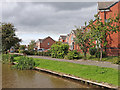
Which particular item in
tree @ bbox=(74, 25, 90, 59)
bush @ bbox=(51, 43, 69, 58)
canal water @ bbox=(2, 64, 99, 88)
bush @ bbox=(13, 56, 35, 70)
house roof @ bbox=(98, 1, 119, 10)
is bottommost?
canal water @ bbox=(2, 64, 99, 88)

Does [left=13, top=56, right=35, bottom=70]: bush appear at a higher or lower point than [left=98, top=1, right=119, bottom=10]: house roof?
lower

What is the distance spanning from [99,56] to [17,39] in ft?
71.7

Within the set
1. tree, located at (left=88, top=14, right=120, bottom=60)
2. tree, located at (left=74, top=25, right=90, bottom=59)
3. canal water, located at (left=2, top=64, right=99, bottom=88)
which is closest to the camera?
canal water, located at (left=2, top=64, right=99, bottom=88)

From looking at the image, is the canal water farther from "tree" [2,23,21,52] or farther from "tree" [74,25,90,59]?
"tree" [2,23,21,52]

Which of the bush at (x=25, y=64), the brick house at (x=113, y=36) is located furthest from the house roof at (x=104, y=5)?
the bush at (x=25, y=64)

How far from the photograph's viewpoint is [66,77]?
13.6 meters

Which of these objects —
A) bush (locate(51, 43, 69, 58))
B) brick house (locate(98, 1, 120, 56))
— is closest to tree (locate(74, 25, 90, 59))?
brick house (locate(98, 1, 120, 56))

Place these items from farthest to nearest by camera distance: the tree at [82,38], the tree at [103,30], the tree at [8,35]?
the tree at [8,35], the tree at [82,38], the tree at [103,30]

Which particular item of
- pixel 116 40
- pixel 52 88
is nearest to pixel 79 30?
pixel 116 40

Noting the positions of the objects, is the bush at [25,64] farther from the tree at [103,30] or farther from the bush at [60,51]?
the tree at [103,30]

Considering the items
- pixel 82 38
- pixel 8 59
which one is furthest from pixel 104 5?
pixel 8 59

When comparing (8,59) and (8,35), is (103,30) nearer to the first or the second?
(8,59)

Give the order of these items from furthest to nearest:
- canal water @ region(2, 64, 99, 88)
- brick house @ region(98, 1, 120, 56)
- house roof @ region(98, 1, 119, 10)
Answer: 1. house roof @ region(98, 1, 119, 10)
2. brick house @ region(98, 1, 120, 56)
3. canal water @ region(2, 64, 99, 88)

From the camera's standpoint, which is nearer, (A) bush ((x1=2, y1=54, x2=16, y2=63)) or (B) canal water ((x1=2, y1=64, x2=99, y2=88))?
(B) canal water ((x1=2, y1=64, x2=99, y2=88))
